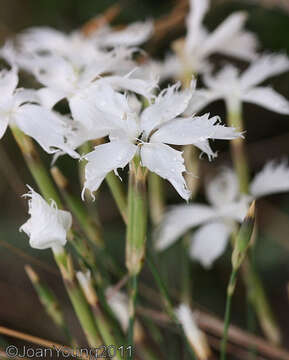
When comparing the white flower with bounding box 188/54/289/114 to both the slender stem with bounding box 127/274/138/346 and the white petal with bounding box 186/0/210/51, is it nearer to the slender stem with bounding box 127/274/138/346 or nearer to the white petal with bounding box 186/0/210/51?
the white petal with bounding box 186/0/210/51

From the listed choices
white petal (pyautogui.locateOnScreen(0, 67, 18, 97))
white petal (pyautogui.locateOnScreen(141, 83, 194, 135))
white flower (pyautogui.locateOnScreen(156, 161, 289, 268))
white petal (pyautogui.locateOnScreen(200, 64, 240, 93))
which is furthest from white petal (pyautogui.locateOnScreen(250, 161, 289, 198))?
white petal (pyautogui.locateOnScreen(0, 67, 18, 97))

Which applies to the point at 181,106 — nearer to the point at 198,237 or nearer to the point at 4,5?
the point at 198,237

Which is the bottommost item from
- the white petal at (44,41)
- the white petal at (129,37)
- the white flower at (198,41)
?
the white flower at (198,41)

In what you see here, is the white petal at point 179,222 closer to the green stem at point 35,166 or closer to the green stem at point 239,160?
the green stem at point 239,160

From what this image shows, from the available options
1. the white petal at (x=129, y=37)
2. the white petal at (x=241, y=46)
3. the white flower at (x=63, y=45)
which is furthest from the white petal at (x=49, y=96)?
the white petal at (x=241, y=46)

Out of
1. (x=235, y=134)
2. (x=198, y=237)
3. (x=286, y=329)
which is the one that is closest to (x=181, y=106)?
(x=235, y=134)

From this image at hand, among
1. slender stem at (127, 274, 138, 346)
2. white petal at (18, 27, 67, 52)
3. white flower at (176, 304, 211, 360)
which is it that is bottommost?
white flower at (176, 304, 211, 360)
